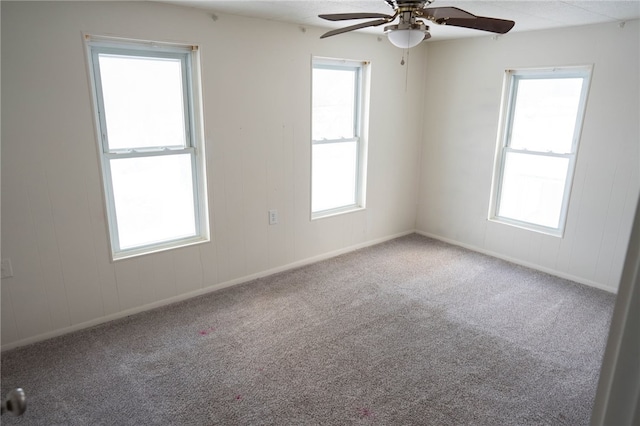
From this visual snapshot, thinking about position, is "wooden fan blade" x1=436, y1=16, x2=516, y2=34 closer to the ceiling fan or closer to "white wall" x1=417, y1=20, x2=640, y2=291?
the ceiling fan

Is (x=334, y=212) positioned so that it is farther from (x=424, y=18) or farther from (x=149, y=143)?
(x=424, y=18)

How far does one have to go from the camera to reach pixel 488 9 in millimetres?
2881

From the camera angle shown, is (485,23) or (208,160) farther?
(208,160)

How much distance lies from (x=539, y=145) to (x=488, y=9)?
1.67m

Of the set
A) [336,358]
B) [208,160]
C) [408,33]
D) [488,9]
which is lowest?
[336,358]

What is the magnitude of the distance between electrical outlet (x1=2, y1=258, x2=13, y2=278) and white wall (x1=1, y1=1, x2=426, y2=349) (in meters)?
0.03

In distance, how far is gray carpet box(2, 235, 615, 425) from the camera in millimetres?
2209

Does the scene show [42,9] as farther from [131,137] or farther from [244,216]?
[244,216]

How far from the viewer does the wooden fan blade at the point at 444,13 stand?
6.38 feet

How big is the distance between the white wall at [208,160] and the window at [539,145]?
1140 millimetres

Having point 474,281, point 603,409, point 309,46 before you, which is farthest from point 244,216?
point 603,409

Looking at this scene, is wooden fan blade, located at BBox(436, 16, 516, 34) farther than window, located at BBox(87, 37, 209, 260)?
No

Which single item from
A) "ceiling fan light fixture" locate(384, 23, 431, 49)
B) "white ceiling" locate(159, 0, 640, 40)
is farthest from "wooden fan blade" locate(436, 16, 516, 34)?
"white ceiling" locate(159, 0, 640, 40)

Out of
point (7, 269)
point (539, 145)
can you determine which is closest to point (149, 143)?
point (7, 269)
